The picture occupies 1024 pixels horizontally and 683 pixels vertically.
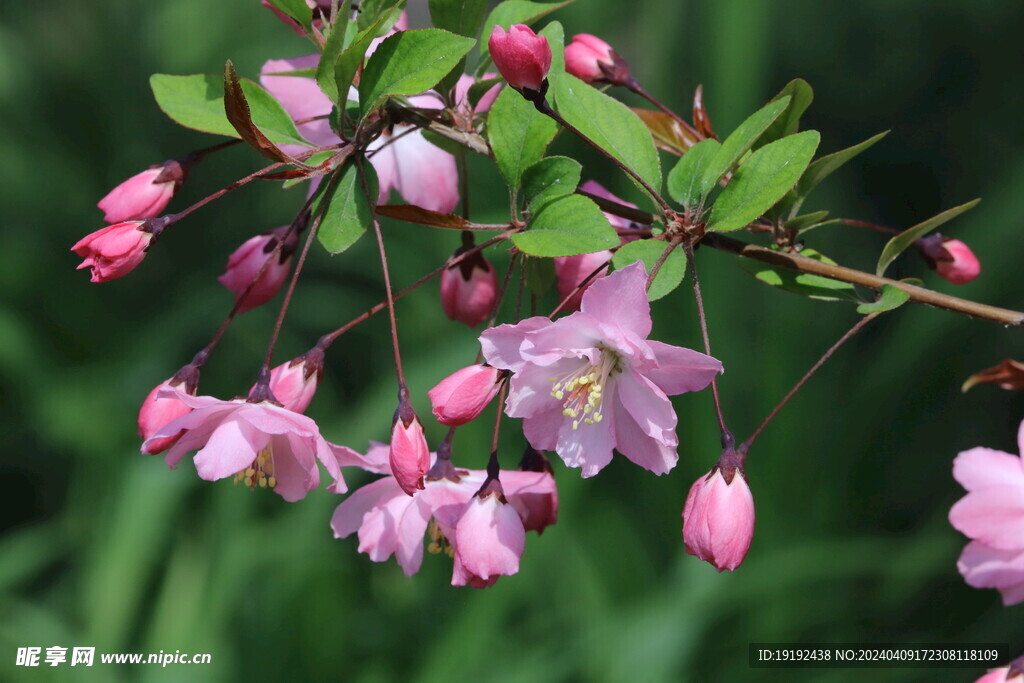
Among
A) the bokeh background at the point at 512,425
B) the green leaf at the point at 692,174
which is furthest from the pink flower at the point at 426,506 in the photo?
the bokeh background at the point at 512,425

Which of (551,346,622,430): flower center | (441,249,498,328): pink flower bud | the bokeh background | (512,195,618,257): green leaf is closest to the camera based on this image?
(512,195,618,257): green leaf

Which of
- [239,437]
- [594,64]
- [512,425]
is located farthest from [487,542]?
[512,425]

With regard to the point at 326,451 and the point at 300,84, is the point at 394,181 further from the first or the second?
the point at 326,451

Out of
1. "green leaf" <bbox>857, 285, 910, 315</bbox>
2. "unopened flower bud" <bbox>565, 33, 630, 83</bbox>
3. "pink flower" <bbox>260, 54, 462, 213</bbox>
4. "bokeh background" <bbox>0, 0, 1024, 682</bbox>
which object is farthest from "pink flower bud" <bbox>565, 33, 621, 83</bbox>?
"bokeh background" <bbox>0, 0, 1024, 682</bbox>

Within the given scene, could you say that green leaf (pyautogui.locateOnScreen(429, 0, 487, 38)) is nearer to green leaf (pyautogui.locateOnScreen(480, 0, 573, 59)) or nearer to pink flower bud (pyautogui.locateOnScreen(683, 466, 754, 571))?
green leaf (pyautogui.locateOnScreen(480, 0, 573, 59))

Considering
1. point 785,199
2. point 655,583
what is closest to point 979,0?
point 655,583

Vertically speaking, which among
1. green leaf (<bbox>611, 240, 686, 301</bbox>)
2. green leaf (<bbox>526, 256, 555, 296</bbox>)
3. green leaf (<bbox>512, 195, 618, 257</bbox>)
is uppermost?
green leaf (<bbox>512, 195, 618, 257</bbox>)

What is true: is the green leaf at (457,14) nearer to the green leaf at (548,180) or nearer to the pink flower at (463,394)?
the green leaf at (548,180)

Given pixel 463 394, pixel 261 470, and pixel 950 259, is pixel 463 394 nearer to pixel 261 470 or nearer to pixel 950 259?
pixel 261 470
